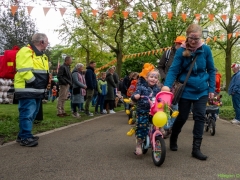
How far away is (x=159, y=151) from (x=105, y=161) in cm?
76

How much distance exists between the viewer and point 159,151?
163 inches

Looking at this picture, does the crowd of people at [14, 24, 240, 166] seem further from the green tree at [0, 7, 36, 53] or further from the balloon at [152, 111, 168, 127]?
the green tree at [0, 7, 36, 53]

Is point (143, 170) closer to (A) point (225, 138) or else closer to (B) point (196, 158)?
(B) point (196, 158)

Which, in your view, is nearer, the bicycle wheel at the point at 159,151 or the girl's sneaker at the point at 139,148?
the bicycle wheel at the point at 159,151

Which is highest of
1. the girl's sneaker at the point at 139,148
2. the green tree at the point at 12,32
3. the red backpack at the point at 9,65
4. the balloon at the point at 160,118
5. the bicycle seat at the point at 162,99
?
the green tree at the point at 12,32

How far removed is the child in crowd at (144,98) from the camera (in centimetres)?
454

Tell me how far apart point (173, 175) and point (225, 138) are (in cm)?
333

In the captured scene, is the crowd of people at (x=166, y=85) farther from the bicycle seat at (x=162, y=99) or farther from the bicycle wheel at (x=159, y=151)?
the bicycle wheel at (x=159, y=151)

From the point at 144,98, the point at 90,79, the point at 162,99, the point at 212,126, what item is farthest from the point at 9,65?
the point at 90,79

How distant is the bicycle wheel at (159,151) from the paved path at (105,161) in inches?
3.1

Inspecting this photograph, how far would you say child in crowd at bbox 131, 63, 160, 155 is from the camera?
4.54m

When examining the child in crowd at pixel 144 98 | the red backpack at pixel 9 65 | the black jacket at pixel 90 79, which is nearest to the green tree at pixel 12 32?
the black jacket at pixel 90 79

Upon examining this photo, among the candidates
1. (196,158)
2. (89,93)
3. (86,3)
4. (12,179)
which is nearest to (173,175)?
(196,158)

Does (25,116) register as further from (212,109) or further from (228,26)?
(228,26)
